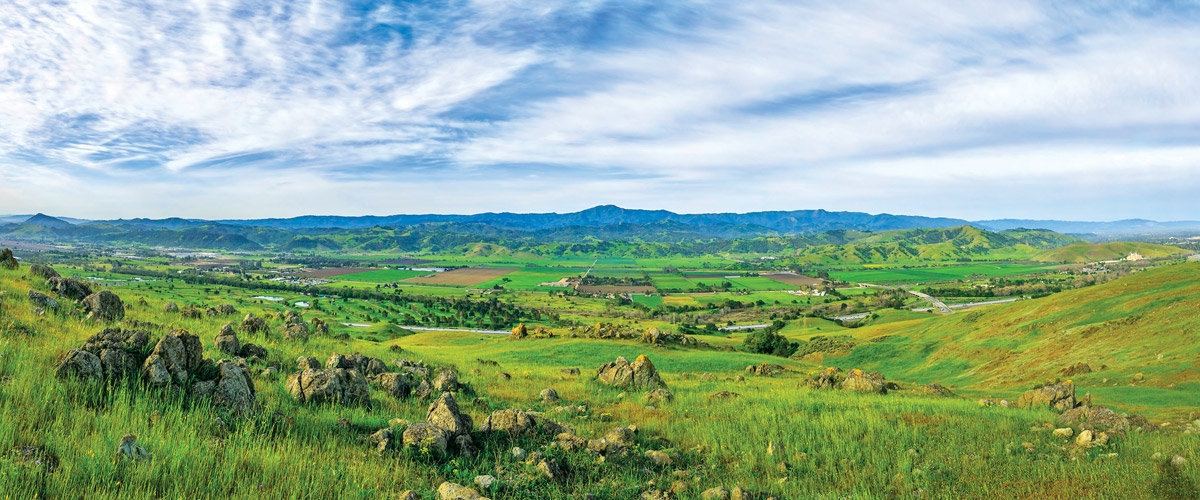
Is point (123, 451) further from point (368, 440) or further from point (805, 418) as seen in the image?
point (805, 418)

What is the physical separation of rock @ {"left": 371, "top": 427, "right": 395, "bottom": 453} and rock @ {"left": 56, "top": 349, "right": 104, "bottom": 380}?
16.6 feet

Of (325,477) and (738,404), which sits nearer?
A: (325,477)

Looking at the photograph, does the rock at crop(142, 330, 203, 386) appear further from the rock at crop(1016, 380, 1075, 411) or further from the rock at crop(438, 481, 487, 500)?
the rock at crop(1016, 380, 1075, 411)

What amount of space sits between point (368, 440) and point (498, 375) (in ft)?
43.8

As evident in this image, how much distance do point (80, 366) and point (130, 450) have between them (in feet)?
13.8

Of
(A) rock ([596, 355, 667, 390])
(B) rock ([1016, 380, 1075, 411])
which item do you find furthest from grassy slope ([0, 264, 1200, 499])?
(A) rock ([596, 355, 667, 390])

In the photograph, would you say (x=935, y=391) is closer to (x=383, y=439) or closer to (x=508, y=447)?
(x=508, y=447)

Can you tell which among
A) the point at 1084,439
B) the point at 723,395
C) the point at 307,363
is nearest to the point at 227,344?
the point at 307,363

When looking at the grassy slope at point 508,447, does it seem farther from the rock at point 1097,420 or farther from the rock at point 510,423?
the rock at point 1097,420

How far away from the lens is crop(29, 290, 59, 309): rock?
15039 millimetres

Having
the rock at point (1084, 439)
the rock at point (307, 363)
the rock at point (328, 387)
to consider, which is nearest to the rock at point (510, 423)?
the rock at point (328, 387)

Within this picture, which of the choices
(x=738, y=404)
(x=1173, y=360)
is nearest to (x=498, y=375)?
(x=738, y=404)

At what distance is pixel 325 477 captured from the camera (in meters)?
7.18

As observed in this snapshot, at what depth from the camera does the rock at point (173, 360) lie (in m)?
9.71
